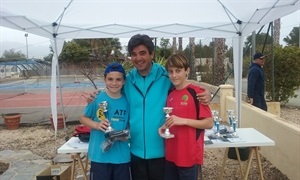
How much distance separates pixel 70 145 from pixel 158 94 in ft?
4.74

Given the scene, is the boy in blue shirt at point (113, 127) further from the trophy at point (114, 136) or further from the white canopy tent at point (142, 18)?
the white canopy tent at point (142, 18)

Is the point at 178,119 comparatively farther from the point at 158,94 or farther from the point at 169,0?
the point at 169,0

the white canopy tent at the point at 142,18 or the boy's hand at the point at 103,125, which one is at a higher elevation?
the white canopy tent at the point at 142,18

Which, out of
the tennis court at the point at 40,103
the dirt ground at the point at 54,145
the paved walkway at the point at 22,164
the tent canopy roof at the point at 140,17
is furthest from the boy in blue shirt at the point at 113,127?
the paved walkway at the point at 22,164

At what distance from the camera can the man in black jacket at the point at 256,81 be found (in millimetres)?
6660

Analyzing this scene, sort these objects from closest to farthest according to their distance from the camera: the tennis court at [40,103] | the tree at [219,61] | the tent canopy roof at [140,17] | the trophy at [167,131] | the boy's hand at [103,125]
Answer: the trophy at [167,131], the boy's hand at [103,125], the tent canopy roof at [140,17], the tennis court at [40,103], the tree at [219,61]

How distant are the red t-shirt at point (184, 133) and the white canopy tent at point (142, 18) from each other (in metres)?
1.99

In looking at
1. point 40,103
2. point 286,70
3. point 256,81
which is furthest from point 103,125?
point 40,103

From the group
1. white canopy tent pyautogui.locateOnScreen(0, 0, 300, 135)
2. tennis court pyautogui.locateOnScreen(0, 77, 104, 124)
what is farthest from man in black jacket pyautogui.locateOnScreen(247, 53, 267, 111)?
tennis court pyautogui.locateOnScreen(0, 77, 104, 124)

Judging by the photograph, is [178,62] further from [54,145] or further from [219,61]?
[219,61]

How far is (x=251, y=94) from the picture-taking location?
6.83 m

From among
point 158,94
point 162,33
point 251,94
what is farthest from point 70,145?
point 251,94

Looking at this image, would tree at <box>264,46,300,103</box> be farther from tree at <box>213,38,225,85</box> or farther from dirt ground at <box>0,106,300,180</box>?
tree at <box>213,38,225,85</box>

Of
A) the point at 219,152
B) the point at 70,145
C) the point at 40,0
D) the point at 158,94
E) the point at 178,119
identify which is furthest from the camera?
the point at 219,152
